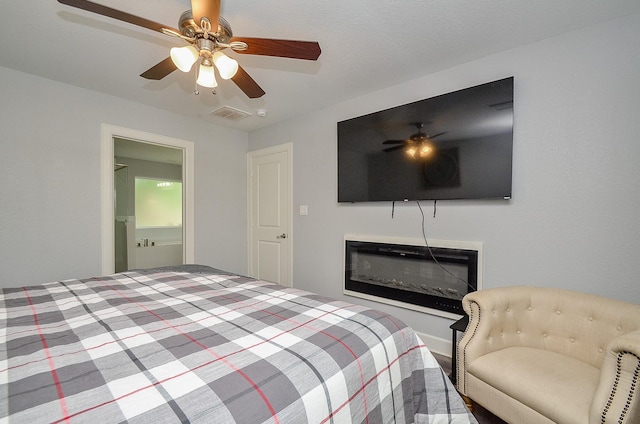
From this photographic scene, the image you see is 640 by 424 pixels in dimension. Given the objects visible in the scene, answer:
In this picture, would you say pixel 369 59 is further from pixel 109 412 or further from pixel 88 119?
pixel 88 119

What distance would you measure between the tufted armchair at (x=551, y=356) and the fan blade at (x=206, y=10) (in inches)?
81.2

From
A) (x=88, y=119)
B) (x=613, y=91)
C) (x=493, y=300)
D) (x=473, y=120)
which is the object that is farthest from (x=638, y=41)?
(x=88, y=119)

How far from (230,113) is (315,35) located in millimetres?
1689

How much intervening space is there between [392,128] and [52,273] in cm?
339

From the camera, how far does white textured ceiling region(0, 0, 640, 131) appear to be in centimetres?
162

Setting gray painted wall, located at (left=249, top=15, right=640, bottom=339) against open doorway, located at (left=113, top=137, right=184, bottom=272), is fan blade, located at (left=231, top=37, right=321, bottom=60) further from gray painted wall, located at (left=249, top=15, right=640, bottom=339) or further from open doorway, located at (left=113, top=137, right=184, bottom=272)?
open doorway, located at (left=113, top=137, right=184, bottom=272)

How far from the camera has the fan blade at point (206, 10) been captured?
4.01 ft

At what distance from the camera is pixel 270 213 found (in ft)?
12.3

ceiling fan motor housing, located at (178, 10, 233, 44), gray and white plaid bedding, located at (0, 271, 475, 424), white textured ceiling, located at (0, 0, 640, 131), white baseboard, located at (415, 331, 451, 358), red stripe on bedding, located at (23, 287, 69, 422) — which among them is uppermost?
white textured ceiling, located at (0, 0, 640, 131)

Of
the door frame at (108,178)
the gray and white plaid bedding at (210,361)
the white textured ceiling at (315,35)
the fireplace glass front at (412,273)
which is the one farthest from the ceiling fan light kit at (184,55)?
the fireplace glass front at (412,273)

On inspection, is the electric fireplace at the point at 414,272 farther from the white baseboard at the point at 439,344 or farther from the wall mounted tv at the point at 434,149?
the wall mounted tv at the point at 434,149

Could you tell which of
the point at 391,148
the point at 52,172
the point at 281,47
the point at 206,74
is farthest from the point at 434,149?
the point at 52,172

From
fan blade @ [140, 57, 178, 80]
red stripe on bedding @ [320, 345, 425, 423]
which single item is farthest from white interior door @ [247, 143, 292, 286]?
red stripe on bedding @ [320, 345, 425, 423]

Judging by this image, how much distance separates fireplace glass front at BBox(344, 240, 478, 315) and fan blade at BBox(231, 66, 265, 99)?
171 centimetres
